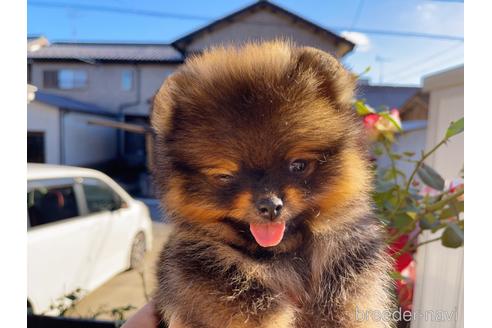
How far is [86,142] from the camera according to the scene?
179 centimetres

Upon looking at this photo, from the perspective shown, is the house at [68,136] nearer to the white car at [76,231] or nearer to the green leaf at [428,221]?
the white car at [76,231]

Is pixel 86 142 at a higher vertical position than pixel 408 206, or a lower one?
higher

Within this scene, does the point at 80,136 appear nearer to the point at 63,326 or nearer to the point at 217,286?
the point at 63,326

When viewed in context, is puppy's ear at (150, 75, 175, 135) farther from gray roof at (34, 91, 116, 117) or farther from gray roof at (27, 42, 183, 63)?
gray roof at (34, 91, 116, 117)

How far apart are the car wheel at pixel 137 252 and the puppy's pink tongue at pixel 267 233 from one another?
62.8 inches

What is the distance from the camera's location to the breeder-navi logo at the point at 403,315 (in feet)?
1.84

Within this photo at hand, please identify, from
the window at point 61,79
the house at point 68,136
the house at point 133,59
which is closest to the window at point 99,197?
the house at point 68,136

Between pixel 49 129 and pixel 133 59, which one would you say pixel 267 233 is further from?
pixel 133 59

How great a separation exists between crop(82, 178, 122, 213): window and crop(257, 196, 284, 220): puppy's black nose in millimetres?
1617

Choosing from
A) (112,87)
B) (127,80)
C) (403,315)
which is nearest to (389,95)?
(403,315)

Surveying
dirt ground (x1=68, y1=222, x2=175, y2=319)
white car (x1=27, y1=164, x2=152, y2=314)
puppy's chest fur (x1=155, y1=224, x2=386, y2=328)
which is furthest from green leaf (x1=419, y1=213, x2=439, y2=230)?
dirt ground (x1=68, y1=222, x2=175, y2=319)

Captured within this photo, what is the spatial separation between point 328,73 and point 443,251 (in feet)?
2.02

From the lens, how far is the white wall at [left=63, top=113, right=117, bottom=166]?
169 centimetres
